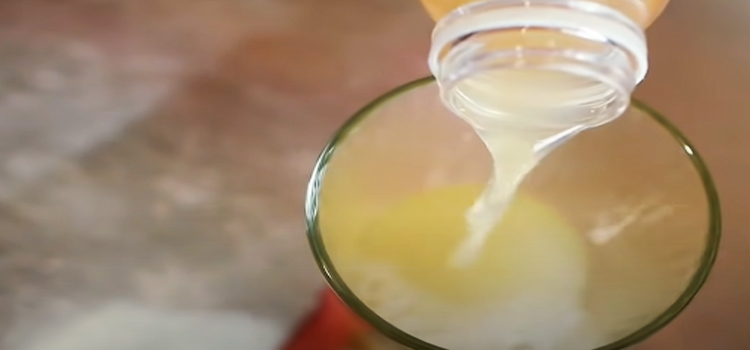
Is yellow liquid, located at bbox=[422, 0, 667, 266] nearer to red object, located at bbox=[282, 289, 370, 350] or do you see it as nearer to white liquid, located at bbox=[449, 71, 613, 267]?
white liquid, located at bbox=[449, 71, 613, 267]

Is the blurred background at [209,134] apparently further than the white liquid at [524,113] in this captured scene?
Yes

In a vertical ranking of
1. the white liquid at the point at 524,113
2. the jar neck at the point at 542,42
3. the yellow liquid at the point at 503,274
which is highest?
the jar neck at the point at 542,42

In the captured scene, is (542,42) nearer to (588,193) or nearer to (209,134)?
(588,193)

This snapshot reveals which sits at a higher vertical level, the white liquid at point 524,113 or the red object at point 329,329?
the white liquid at point 524,113

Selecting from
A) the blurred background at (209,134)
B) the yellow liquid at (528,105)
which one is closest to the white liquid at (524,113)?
the yellow liquid at (528,105)

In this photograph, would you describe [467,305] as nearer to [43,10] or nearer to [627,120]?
[627,120]

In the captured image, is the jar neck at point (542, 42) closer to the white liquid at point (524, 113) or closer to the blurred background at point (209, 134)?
the white liquid at point (524, 113)

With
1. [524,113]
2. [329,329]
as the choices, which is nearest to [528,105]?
[524,113]
